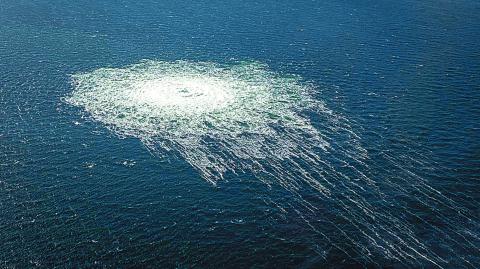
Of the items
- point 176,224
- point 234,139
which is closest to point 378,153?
point 234,139

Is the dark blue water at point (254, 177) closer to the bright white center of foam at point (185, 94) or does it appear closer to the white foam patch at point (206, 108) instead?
the white foam patch at point (206, 108)

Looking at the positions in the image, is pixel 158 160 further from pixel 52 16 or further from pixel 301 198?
pixel 52 16

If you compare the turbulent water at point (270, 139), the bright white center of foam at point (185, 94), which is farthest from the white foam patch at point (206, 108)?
the turbulent water at point (270, 139)

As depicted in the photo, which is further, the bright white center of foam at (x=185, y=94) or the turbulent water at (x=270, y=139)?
the bright white center of foam at (x=185, y=94)

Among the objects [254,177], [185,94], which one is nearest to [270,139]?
[254,177]

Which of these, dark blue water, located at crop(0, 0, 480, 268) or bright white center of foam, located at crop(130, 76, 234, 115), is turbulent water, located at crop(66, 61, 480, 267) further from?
dark blue water, located at crop(0, 0, 480, 268)

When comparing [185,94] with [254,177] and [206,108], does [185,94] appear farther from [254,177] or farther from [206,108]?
[254,177]

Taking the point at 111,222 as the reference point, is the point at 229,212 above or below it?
above
